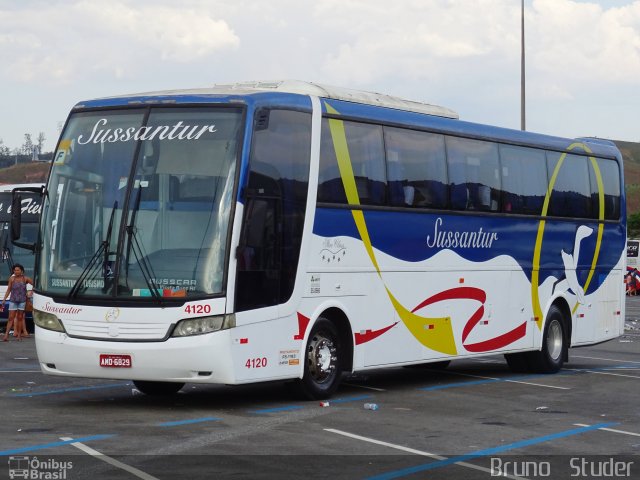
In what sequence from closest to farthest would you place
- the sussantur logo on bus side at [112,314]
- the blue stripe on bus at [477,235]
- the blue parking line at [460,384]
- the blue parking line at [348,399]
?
the sussantur logo on bus side at [112,314] < the blue parking line at [348,399] < the blue stripe on bus at [477,235] < the blue parking line at [460,384]

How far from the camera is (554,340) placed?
21.1 m

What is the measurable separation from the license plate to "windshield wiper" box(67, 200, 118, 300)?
85 cm

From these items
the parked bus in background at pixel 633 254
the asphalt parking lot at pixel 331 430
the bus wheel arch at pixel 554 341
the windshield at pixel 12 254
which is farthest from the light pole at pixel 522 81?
the parked bus in background at pixel 633 254

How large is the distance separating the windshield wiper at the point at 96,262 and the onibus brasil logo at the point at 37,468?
3972mm

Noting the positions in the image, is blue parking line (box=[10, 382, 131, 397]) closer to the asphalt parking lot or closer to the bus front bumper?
the asphalt parking lot

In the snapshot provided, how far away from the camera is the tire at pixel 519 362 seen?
20.9 m

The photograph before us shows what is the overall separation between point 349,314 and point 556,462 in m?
5.44

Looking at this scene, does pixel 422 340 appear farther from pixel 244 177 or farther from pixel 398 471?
pixel 398 471

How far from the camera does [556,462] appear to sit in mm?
10906

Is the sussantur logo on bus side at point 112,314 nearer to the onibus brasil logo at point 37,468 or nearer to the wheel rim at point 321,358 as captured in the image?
the wheel rim at point 321,358

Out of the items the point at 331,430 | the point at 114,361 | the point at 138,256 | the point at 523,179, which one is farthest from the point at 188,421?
the point at 523,179

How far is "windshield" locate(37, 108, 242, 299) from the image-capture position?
13.8 metres

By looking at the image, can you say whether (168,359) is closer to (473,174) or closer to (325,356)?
(325,356)

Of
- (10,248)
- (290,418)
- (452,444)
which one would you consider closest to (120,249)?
(290,418)
